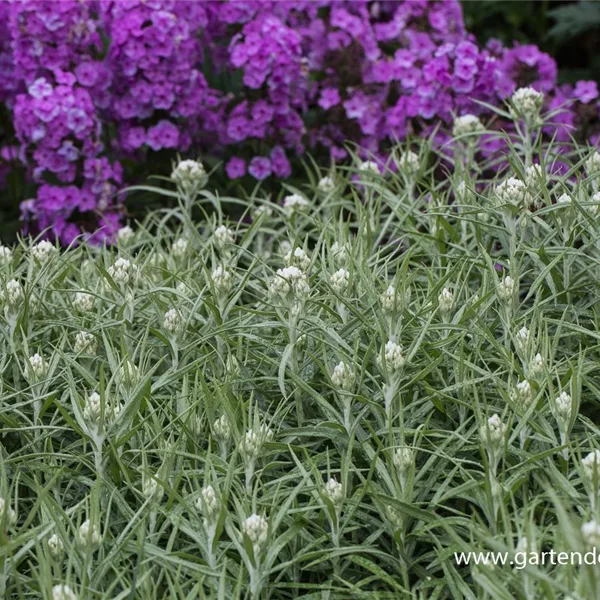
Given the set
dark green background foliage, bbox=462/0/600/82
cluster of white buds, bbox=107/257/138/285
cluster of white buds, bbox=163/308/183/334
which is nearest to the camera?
cluster of white buds, bbox=163/308/183/334

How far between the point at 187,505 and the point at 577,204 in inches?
40.2

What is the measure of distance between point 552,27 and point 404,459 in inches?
208

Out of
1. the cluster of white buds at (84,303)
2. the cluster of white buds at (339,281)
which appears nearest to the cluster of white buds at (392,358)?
the cluster of white buds at (339,281)

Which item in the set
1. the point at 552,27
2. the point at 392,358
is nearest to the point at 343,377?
→ the point at 392,358

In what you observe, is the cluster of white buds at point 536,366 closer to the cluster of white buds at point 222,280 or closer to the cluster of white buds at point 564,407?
the cluster of white buds at point 564,407

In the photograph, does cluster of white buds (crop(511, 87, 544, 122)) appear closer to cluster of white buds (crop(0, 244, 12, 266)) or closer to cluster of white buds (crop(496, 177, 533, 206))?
cluster of white buds (crop(496, 177, 533, 206))

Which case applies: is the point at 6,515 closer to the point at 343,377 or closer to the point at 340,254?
the point at 343,377

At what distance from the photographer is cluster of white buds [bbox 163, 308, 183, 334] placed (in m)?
2.01

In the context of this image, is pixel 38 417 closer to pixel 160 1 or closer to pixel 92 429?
pixel 92 429

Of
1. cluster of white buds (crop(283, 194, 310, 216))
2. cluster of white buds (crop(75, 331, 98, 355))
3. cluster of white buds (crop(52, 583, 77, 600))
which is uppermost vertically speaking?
cluster of white buds (crop(52, 583, 77, 600))

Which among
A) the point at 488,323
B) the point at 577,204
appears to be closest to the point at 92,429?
the point at 488,323

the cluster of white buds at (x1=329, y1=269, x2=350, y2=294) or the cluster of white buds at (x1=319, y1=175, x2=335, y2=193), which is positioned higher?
the cluster of white buds at (x1=329, y1=269, x2=350, y2=294)

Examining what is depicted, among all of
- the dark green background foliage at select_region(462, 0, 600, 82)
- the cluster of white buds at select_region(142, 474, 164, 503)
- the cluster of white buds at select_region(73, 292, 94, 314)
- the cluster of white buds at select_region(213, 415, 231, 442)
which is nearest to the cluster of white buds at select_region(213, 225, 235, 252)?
the cluster of white buds at select_region(73, 292, 94, 314)

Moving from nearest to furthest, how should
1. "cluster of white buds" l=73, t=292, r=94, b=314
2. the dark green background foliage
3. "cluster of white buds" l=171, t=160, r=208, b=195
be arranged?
"cluster of white buds" l=73, t=292, r=94, b=314, "cluster of white buds" l=171, t=160, r=208, b=195, the dark green background foliage
